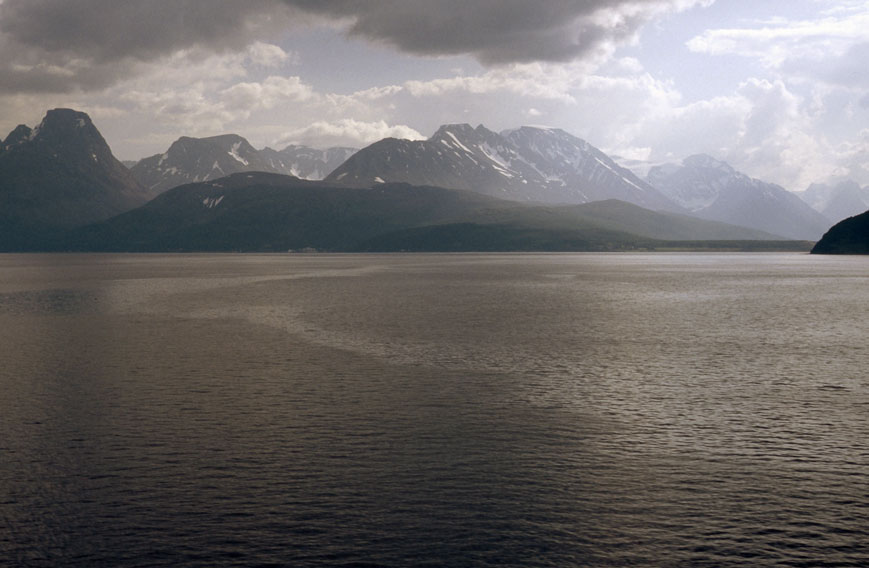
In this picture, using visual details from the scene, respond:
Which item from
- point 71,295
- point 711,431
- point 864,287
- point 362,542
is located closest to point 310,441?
point 362,542

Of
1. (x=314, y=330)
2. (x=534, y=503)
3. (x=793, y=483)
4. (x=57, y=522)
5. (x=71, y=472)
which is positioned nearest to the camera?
(x=57, y=522)

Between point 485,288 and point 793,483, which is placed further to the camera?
point 485,288

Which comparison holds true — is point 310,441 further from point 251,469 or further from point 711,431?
point 711,431

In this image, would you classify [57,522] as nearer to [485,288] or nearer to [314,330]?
[314,330]

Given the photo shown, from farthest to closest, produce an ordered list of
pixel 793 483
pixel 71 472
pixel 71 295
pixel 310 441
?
pixel 71 295
pixel 310 441
pixel 71 472
pixel 793 483

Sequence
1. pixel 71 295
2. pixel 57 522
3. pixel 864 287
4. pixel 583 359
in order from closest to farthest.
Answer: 1. pixel 57 522
2. pixel 583 359
3. pixel 71 295
4. pixel 864 287

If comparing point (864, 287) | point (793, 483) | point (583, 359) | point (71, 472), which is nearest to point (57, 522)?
point (71, 472)
